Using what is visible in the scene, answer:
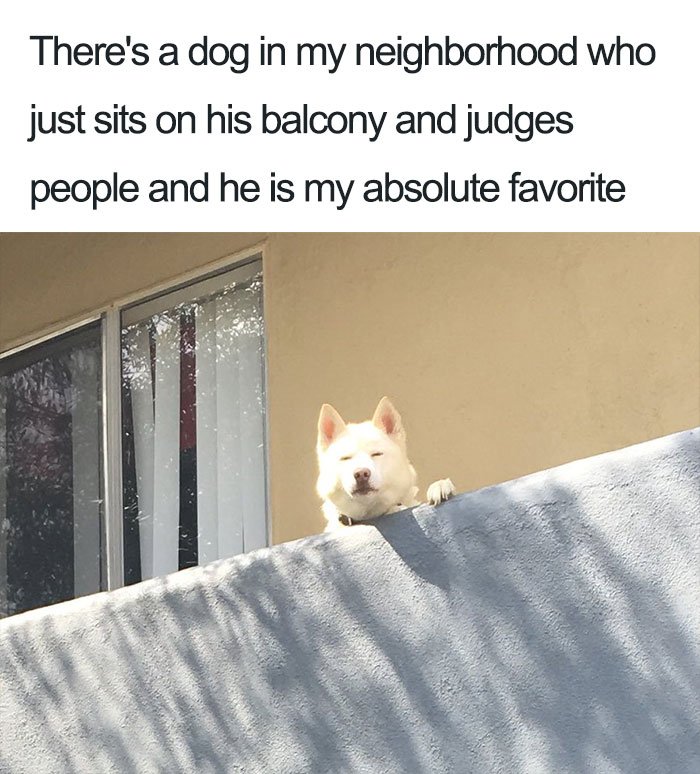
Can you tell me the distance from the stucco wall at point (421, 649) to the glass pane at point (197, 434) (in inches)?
82.2

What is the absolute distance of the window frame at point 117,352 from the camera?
726 cm

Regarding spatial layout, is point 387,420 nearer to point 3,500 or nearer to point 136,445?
point 136,445

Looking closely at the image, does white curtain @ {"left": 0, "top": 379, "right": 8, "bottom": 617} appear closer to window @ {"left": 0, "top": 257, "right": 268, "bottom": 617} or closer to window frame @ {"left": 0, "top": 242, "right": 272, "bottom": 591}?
window @ {"left": 0, "top": 257, "right": 268, "bottom": 617}

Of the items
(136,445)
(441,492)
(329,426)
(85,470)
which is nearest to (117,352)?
(136,445)

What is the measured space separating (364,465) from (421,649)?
721mm

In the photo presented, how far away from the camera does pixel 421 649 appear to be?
426 cm

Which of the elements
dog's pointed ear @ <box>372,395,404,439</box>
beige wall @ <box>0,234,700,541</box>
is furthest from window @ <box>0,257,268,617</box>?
dog's pointed ear @ <box>372,395,404,439</box>

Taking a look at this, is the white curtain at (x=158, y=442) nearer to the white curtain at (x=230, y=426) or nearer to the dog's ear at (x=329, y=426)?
the white curtain at (x=230, y=426)

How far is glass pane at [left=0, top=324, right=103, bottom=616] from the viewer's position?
758 centimetres

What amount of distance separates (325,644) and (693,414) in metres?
1.95

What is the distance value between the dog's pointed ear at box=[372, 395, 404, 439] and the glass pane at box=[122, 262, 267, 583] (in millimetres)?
1991
